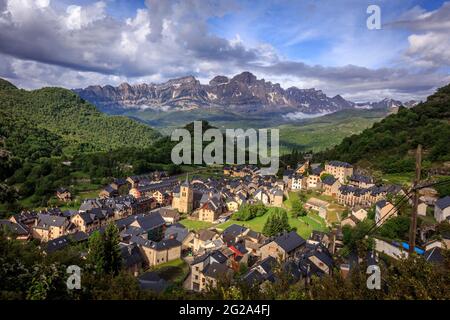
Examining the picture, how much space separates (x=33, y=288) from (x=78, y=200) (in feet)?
203

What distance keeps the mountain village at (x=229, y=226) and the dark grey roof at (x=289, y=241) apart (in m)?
0.13

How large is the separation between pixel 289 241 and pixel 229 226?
11.0 meters

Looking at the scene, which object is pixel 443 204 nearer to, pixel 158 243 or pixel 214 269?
pixel 214 269

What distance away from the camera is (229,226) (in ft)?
141

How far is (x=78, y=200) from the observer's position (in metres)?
66.1

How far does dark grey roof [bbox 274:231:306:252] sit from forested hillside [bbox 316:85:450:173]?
112 feet

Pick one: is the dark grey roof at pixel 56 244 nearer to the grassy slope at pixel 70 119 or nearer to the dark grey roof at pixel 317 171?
the dark grey roof at pixel 317 171

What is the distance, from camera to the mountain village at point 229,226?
28250 millimetres

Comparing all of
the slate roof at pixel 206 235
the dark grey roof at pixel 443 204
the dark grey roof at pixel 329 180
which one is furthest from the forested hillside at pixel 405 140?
the slate roof at pixel 206 235

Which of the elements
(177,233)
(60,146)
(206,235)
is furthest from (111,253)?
(60,146)
